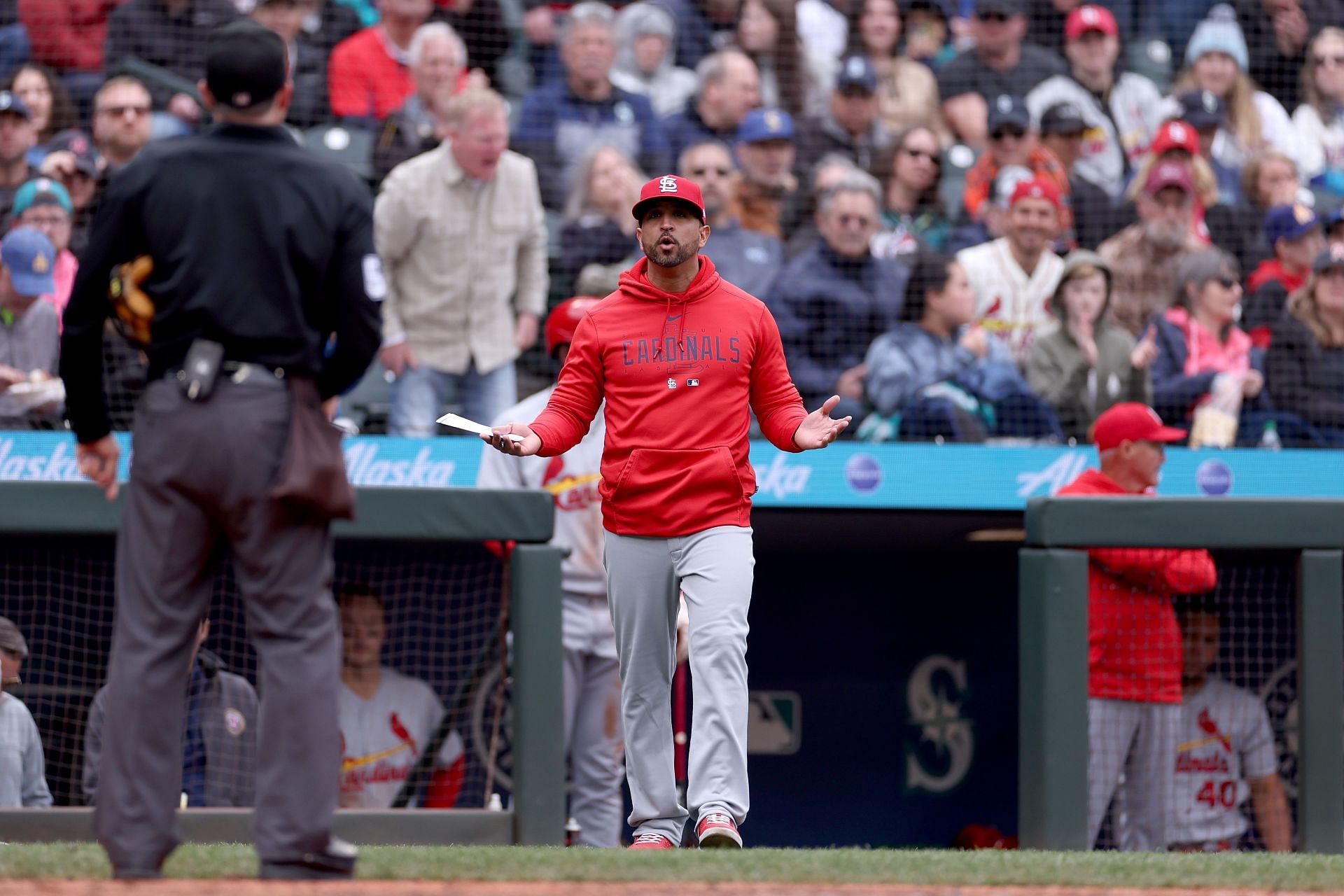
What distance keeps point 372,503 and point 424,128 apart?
3.65 m

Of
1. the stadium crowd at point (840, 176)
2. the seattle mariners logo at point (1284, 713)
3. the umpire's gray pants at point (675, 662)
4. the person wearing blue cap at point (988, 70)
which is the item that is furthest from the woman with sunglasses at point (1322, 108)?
the umpire's gray pants at point (675, 662)

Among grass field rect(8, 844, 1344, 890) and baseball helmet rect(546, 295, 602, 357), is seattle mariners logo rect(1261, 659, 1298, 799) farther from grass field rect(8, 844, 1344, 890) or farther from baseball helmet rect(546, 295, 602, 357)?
baseball helmet rect(546, 295, 602, 357)

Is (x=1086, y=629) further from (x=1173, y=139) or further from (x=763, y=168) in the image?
(x=1173, y=139)

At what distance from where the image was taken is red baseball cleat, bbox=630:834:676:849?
4.66 metres

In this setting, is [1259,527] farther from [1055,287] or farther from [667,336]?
[1055,287]

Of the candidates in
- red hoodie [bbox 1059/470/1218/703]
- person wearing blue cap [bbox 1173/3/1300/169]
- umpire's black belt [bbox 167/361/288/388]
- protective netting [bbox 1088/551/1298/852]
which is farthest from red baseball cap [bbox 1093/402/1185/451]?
person wearing blue cap [bbox 1173/3/1300/169]

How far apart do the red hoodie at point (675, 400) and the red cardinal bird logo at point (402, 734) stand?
233cm

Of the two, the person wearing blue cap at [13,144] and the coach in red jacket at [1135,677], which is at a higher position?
the person wearing blue cap at [13,144]

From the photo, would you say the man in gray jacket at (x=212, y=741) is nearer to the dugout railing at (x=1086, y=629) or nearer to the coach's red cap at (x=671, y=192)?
the coach's red cap at (x=671, y=192)

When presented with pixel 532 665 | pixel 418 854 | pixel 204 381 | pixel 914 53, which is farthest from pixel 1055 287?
pixel 204 381

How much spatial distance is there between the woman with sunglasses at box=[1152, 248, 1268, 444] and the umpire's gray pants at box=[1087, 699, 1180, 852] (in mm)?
2411

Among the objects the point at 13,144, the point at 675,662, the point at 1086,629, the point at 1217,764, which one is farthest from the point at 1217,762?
the point at 13,144

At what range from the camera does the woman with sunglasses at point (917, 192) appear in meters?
9.35

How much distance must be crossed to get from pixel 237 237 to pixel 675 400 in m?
1.60
